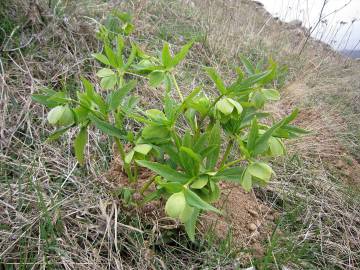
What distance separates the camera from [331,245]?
46.9 inches

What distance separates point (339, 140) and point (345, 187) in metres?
Result: 0.42

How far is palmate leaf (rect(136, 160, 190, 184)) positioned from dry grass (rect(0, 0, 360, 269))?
0.81 ft

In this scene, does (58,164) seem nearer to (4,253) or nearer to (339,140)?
(4,253)

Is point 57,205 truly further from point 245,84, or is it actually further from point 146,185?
point 245,84

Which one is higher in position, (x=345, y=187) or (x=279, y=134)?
(x=279, y=134)

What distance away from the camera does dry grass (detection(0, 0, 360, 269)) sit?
0.96 metres

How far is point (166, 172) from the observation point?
31.2 inches

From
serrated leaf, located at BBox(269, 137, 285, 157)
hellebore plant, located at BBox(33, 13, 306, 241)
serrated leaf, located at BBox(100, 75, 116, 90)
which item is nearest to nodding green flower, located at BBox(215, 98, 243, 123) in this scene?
hellebore plant, located at BBox(33, 13, 306, 241)

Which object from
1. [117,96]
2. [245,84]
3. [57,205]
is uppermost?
[245,84]

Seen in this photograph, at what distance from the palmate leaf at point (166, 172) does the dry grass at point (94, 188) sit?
0.25 meters

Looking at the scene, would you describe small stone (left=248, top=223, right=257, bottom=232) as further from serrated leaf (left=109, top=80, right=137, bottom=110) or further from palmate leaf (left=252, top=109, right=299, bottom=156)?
serrated leaf (left=109, top=80, right=137, bottom=110)

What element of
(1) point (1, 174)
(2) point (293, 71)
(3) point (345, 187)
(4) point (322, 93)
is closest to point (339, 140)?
(3) point (345, 187)

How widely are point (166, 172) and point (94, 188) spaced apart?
398 mm

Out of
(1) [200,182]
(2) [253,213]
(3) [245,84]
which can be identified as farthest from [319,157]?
(1) [200,182]
